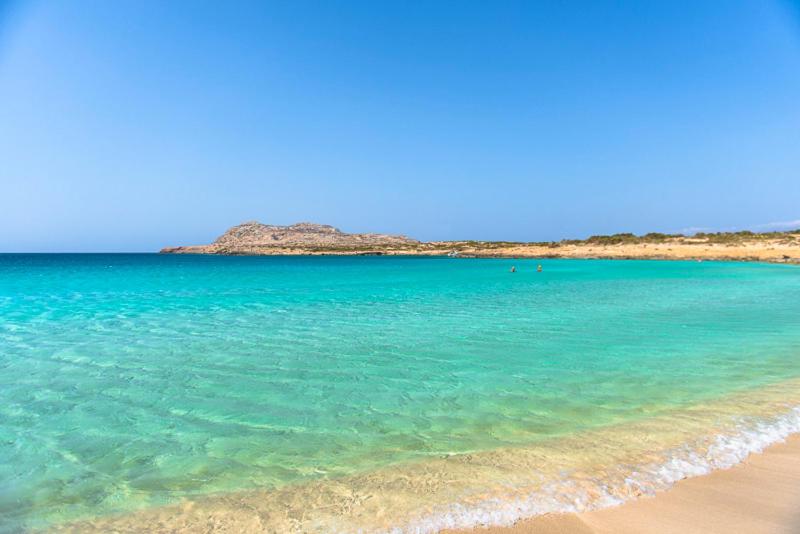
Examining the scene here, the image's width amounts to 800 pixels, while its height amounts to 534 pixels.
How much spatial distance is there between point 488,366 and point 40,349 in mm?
11246

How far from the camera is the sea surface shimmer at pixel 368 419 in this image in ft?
14.5

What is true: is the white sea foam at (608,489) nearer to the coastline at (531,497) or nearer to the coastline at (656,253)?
the coastline at (531,497)

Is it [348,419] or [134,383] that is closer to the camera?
[348,419]

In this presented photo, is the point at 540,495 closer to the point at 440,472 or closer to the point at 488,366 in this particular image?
the point at 440,472

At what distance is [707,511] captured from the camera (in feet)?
13.8

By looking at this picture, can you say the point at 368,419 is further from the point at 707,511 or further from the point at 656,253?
the point at 656,253

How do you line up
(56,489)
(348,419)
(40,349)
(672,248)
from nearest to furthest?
(56,489)
(348,419)
(40,349)
(672,248)

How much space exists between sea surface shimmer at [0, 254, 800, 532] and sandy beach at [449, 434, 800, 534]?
0.18m

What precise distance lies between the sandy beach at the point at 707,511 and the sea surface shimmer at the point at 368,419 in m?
0.18

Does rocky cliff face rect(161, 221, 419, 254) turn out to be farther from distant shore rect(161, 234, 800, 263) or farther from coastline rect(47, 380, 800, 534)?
coastline rect(47, 380, 800, 534)

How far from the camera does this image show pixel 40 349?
11.4 m

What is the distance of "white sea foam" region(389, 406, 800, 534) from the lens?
13.4 ft

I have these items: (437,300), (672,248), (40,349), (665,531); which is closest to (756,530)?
(665,531)

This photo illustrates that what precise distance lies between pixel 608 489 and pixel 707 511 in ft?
2.78
